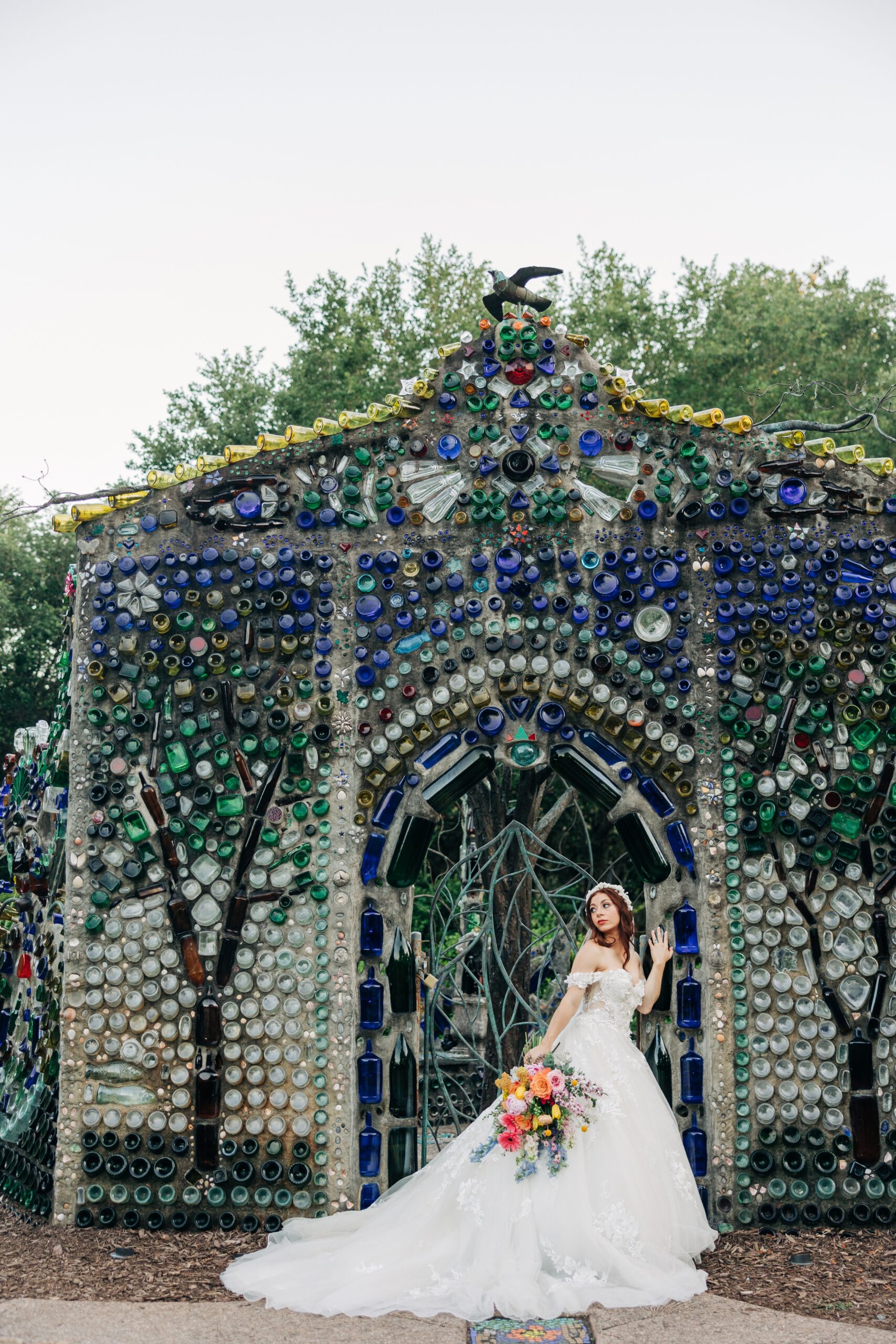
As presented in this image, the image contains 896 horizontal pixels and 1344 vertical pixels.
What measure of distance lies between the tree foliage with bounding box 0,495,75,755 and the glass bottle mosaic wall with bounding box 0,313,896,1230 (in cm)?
1247

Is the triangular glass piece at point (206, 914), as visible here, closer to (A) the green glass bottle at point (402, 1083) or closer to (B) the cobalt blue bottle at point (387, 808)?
(B) the cobalt blue bottle at point (387, 808)

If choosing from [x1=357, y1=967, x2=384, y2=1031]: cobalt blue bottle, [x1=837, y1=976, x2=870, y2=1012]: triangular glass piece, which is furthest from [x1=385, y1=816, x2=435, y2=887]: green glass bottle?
[x1=837, y1=976, x2=870, y2=1012]: triangular glass piece

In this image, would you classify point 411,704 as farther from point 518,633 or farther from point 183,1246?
point 183,1246

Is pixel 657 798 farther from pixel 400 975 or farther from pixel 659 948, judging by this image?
pixel 400 975

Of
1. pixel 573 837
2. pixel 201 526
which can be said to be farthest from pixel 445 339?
pixel 201 526

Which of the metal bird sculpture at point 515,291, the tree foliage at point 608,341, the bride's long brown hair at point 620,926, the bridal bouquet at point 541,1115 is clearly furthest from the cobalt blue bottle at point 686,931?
the tree foliage at point 608,341

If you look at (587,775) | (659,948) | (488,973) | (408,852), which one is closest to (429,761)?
(408,852)

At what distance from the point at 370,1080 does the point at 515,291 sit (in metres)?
4.62

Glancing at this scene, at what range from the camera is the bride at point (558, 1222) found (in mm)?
5188

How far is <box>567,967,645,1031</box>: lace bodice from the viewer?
6133 millimetres

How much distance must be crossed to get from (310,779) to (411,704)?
708 mm

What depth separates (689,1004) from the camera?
667 cm

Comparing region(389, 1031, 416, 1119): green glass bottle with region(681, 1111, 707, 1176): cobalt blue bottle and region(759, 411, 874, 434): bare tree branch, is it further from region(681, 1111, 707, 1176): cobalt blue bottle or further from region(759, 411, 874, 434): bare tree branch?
region(759, 411, 874, 434): bare tree branch

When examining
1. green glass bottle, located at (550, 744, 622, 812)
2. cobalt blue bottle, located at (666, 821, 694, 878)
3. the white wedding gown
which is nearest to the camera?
the white wedding gown
